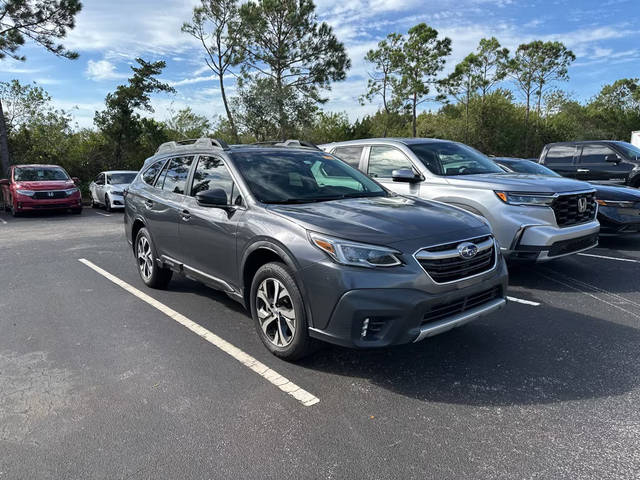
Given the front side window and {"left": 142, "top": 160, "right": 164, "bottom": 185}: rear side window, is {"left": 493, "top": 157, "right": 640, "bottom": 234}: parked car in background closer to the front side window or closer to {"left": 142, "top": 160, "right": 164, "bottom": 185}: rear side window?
the front side window

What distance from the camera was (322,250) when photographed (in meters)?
3.00

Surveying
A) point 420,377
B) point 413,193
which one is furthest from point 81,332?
point 413,193

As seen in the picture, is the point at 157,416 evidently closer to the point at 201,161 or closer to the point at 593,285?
the point at 201,161

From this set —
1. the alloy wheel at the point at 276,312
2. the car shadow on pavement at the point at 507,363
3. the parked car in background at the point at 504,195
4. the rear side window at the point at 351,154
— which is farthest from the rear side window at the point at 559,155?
the alloy wheel at the point at 276,312

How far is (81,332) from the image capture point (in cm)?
420

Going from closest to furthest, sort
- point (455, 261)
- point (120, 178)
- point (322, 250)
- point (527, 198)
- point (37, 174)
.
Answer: point (322, 250), point (455, 261), point (527, 198), point (37, 174), point (120, 178)

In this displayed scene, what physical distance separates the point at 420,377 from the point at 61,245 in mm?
8531

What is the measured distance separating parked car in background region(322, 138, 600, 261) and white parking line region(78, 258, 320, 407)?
315 centimetres

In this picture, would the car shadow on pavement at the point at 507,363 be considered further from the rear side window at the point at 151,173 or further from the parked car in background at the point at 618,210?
the parked car in background at the point at 618,210

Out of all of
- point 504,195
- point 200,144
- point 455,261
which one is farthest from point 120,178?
point 455,261

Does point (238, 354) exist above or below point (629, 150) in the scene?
below

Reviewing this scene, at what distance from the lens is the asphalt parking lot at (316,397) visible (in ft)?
7.61

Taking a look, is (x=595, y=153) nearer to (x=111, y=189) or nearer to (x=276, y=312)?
(x=276, y=312)

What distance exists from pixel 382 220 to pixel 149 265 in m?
3.52
